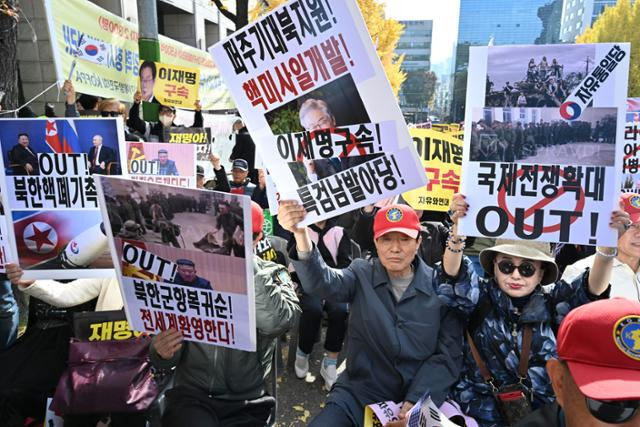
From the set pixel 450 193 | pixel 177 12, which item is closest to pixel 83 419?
pixel 450 193

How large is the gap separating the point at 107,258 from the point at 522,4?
16302 centimetres

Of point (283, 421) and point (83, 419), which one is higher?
point (83, 419)

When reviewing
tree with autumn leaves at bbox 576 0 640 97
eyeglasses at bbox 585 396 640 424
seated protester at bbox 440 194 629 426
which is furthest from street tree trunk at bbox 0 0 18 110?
tree with autumn leaves at bbox 576 0 640 97

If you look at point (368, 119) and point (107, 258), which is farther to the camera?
point (107, 258)

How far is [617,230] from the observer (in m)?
2.08

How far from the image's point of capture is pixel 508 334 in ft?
7.14

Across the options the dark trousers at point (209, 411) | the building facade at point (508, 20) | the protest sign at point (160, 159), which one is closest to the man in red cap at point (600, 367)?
the dark trousers at point (209, 411)

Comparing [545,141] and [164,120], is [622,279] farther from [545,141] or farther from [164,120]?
[164,120]

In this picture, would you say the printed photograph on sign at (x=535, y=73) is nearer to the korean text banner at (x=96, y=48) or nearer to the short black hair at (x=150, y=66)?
the korean text banner at (x=96, y=48)

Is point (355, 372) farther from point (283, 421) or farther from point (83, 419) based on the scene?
point (83, 419)

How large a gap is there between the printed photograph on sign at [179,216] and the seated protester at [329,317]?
1.97 metres

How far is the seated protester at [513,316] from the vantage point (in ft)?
6.93

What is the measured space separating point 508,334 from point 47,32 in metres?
11.6

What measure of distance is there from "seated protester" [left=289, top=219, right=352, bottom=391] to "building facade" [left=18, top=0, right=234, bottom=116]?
414cm
